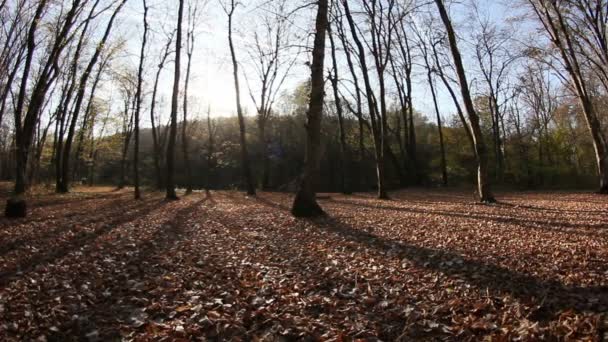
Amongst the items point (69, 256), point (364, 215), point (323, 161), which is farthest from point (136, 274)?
point (323, 161)

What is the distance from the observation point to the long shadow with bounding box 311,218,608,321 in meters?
4.14

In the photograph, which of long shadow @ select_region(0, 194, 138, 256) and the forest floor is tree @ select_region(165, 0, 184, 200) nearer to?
long shadow @ select_region(0, 194, 138, 256)

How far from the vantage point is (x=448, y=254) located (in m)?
6.41

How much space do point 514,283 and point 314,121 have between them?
7010mm

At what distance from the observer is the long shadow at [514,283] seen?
414 cm

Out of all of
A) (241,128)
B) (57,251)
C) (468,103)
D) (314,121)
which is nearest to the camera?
(57,251)

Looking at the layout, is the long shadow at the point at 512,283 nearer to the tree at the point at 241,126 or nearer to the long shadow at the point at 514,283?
the long shadow at the point at 514,283

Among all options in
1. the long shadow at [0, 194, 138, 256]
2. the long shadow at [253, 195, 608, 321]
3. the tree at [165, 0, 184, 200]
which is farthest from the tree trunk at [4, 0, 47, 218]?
the long shadow at [253, 195, 608, 321]

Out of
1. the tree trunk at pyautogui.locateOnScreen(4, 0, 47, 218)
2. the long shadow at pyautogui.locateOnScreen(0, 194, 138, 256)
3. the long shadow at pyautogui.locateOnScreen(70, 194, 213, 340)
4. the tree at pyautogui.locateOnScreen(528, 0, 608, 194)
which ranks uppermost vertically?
the tree at pyautogui.locateOnScreen(528, 0, 608, 194)

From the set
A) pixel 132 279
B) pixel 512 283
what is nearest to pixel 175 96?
pixel 132 279

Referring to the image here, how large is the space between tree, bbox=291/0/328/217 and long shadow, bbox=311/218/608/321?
4102 millimetres

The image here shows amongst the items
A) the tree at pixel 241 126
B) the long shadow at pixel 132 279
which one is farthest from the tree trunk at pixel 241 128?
the long shadow at pixel 132 279

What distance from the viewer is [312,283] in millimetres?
5367

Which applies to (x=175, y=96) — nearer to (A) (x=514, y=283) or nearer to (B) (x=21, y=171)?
(B) (x=21, y=171)
